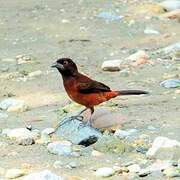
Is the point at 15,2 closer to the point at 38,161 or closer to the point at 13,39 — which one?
the point at 13,39

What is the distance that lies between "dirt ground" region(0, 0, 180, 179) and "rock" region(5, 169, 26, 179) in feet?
0.55

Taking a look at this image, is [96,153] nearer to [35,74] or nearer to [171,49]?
[35,74]

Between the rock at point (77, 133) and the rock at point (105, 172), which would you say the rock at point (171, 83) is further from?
the rock at point (105, 172)

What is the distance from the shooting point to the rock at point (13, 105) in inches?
299

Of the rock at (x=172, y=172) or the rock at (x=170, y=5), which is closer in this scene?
the rock at (x=172, y=172)

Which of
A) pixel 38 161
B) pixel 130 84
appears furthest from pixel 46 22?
pixel 38 161

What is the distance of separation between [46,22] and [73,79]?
5.33 m

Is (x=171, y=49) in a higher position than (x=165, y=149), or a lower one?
lower

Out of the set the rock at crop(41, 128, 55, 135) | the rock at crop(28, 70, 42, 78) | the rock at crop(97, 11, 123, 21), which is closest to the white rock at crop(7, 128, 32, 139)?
the rock at crop(41, 128, 55, 135)

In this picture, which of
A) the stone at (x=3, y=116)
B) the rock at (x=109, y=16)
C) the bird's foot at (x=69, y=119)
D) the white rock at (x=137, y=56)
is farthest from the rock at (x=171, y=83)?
the rock at (x=109, y=16)

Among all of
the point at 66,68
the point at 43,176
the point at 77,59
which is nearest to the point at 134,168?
the point at 43,176

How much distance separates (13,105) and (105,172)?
2161 millimetres

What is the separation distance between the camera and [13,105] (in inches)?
301

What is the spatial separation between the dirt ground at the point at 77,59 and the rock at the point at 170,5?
29 centimetres
